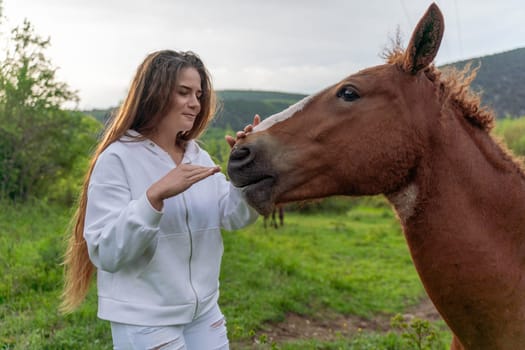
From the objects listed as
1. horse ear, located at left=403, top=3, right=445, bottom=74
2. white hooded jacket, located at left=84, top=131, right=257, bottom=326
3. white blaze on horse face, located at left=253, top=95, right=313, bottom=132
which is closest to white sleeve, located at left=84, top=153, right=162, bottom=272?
white hooded jacket, located at left=84, top=131, right=257, bottom=326

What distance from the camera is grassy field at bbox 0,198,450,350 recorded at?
4.71 m

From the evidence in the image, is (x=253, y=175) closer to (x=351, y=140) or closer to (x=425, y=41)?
(x=351, y=140)

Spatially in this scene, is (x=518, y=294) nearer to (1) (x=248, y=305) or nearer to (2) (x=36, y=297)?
Answer: (1) (x=248, y=305)

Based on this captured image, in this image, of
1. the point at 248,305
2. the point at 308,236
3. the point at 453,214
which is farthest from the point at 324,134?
the point at 308,236

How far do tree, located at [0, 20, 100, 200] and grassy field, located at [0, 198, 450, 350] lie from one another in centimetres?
171

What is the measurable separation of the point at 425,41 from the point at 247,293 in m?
5.07

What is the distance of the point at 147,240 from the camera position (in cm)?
182

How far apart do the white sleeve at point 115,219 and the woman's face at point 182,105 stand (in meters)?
0.32

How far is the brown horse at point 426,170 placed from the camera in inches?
76.7

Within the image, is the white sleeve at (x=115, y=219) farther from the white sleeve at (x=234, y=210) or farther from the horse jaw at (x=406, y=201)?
the horse jaw at (x=406, y=201)

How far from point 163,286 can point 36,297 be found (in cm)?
435

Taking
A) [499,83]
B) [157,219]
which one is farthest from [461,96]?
[499,83]

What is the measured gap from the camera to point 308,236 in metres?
16.6

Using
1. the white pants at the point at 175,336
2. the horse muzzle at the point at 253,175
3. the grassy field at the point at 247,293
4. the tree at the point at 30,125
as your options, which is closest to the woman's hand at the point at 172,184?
the horse muzzle at the point at 253,175
